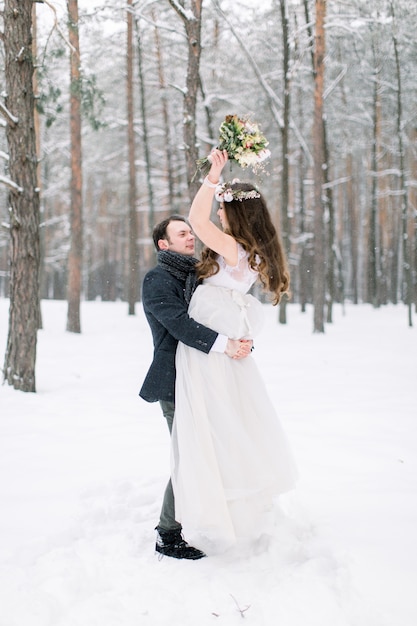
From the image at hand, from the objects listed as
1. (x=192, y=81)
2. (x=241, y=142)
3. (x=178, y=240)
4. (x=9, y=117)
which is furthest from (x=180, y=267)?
(x=192, y=81)

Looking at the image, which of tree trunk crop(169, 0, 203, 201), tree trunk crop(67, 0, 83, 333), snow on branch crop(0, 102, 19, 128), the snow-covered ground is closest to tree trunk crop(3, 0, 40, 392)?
snow on branch crop(0, 102, 19, 128)

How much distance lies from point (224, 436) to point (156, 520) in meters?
0.99

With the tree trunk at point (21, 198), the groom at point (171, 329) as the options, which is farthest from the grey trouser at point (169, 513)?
the tree trunk at point (21, 198)

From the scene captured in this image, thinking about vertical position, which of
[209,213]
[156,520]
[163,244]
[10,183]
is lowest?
[156,520]

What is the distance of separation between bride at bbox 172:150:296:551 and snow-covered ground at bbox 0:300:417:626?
336 millimetres

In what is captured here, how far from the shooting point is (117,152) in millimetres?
22125

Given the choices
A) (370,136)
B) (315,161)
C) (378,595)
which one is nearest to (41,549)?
(378,595)

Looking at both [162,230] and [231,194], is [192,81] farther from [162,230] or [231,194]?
[231,194]

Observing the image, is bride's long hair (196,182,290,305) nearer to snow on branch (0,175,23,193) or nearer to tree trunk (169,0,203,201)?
snow on branch (0,175,23,193)

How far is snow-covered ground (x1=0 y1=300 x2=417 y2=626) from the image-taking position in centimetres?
250

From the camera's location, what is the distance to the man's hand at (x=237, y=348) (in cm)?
291

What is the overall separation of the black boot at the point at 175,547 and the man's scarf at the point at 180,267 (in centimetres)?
136

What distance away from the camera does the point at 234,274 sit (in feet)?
9.70

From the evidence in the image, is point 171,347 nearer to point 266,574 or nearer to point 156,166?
point 266,574
